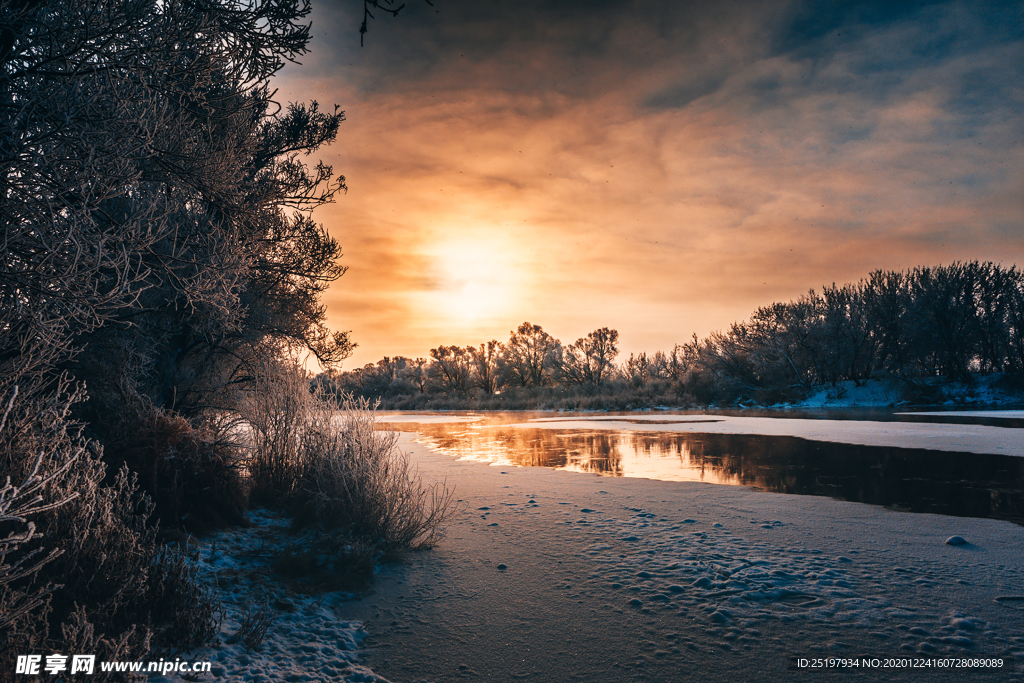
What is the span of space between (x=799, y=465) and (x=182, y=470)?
10.3 m

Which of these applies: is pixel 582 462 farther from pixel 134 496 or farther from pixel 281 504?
pixel 134 496

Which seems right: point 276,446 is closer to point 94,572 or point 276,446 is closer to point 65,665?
point 94,572

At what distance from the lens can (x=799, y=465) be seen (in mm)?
9781

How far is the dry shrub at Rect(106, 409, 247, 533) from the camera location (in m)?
5.16

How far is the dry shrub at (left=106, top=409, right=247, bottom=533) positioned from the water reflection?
6.19m

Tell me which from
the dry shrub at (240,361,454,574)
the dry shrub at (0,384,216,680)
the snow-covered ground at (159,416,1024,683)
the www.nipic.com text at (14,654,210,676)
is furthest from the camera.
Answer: the dry shrub at (240,361,454,574)

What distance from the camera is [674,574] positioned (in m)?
4.39

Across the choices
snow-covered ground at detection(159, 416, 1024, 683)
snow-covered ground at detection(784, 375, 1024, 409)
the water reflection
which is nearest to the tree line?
snow-covered ground at detection(784, 375, 1024, 409)

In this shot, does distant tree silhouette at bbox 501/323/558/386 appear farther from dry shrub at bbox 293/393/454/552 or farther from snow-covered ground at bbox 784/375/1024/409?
dry shrub at bbox 293/393/454/552

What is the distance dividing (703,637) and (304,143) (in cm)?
→ 1170

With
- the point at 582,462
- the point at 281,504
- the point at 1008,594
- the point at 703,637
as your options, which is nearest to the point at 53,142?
the point at 281,504

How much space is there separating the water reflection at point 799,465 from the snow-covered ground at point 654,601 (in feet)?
3.57

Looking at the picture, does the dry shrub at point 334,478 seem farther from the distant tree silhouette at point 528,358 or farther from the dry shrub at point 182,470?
the distant tree silhouette at point 528,358

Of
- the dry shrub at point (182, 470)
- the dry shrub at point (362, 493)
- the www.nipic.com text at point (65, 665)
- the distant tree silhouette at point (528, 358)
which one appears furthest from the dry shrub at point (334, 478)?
the distant tree silhouette at point (528, 358)
